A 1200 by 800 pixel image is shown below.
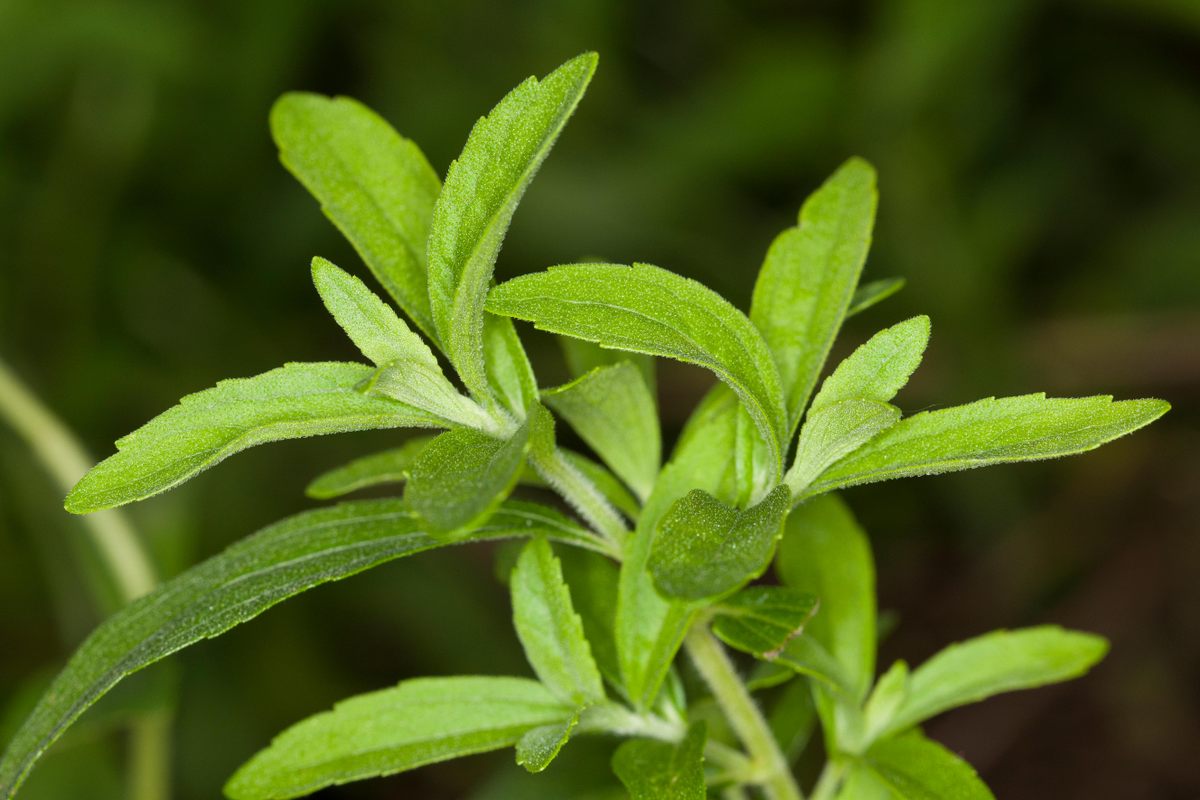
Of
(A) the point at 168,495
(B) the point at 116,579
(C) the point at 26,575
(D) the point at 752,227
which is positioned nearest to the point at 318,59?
(D) the point at 752,227

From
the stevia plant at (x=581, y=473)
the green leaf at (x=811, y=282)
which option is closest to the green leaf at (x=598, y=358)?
the stevia plant at (x=581, y=473)

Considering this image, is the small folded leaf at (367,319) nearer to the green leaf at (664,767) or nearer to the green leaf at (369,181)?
the green leaf at (369,181)

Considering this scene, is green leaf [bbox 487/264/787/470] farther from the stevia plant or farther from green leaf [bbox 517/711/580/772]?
green leaf [bbox 517/711/580/772]

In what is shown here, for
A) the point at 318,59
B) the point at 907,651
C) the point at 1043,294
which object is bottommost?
the point at 907,651

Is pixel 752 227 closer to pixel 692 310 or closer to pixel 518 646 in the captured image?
pixel 518 646

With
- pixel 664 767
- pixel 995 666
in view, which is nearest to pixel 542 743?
pixel 664 767

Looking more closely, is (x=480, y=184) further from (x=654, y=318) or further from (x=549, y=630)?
(x=549, y=630)

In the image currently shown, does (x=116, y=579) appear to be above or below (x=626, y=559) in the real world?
above
